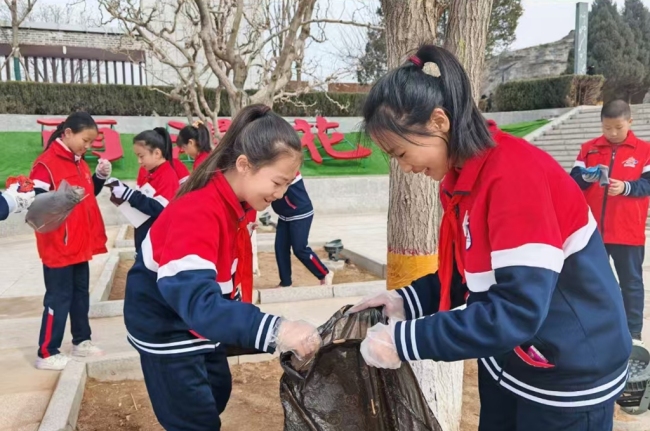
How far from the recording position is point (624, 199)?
12.6 ft

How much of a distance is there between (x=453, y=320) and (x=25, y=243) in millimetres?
9039

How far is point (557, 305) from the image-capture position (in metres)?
1.30

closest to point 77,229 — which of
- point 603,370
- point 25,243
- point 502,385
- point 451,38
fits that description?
point 451,38

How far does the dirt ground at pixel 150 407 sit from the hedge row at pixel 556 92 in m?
17.5

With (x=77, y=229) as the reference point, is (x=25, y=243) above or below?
below

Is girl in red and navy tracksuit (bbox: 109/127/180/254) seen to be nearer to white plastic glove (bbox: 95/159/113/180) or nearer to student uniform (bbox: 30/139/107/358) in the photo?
white plastic glove (bbox: 95/159/113/180)

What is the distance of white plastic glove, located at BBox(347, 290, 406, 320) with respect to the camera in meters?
1.74

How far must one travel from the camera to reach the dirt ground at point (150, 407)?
275 cm

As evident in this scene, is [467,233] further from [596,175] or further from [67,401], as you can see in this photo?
[596,175]

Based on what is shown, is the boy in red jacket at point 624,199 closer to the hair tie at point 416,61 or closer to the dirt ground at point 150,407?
the dirt ground at point 150,407

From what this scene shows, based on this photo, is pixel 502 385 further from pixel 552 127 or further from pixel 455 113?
pixel 552 127

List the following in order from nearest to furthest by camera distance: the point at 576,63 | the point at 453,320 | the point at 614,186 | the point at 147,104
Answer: the point at 453,320 → the point at 614,186 → the point at 147,104 → the point at 576,63

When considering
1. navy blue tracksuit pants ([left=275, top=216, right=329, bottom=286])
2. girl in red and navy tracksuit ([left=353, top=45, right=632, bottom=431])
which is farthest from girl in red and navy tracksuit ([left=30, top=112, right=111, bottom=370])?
girl in red and navy tracksuit ([left=353, top=45, right=632, bottom=431])

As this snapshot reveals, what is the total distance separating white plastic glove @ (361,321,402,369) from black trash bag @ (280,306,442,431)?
0.62 ft
